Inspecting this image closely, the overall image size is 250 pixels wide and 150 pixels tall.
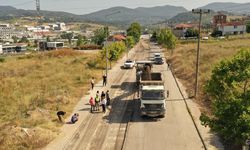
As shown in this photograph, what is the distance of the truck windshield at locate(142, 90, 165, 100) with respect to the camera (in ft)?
87.6

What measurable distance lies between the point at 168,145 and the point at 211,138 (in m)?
3.22

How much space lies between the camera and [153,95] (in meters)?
26.9

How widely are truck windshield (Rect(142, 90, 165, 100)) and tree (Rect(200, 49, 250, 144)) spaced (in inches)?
289

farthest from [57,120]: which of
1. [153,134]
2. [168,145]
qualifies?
[168,145]

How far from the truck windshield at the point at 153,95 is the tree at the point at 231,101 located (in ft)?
24.1

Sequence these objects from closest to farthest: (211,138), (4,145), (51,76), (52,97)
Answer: (4,145) → (211,138) → (52,97) → (51,76)

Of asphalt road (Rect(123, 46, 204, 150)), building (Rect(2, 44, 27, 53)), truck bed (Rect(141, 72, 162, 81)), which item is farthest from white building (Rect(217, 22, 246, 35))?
asphalt road (Rect(123, 46, 204, 150))

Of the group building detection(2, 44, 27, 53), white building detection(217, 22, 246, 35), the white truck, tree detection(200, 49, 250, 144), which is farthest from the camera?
building detection(2, 44, 27, 53)

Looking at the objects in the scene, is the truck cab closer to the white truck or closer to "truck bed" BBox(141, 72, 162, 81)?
the white truck

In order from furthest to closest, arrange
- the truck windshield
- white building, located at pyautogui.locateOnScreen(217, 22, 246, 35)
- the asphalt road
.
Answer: white building, located at pyautogui.locateOnScreen(217, 22, 246, 35)
the truck windshield
the asphalt road

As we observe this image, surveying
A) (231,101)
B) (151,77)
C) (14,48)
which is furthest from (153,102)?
(14,48)

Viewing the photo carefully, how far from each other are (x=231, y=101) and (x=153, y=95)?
36.8 ft

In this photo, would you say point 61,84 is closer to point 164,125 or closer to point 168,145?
point 164,125

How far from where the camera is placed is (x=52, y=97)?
3381 centimetres
